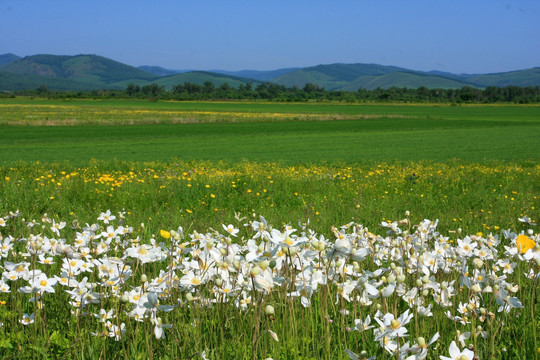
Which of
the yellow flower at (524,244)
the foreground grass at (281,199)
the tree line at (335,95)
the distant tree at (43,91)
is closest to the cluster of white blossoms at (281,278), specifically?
the yellow flower at (524,244)

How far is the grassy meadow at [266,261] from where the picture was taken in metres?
2.61

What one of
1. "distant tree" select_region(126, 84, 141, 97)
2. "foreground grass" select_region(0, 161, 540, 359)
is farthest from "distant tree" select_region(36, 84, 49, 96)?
"foreground grass" select_region(0, 161, 540, 359)

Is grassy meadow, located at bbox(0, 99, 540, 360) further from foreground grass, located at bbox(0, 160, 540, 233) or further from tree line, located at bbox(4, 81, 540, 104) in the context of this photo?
tree line, located at bbox(4, 81, 540, 104)

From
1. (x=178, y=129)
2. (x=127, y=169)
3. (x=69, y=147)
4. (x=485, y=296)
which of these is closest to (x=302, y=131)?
(x=178, y=129)

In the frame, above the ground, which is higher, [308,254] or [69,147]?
[308,254]

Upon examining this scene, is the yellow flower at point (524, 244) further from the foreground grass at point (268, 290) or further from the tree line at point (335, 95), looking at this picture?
the tree line at point (335, 95)

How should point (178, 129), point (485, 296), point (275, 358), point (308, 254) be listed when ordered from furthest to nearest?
point (178, 129) < point (485, 296) < point (275, 358) < point (308, 254)

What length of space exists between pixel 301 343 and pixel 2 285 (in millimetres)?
1898

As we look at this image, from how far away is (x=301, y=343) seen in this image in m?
2.91

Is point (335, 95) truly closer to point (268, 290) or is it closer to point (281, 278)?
point (281, 278)

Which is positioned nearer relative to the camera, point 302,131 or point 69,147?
point 69,147

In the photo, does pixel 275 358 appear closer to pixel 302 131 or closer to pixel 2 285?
pixel 2 285

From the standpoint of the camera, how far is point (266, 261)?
1.93 m

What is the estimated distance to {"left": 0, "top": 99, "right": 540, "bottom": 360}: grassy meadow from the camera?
2.61 meters
